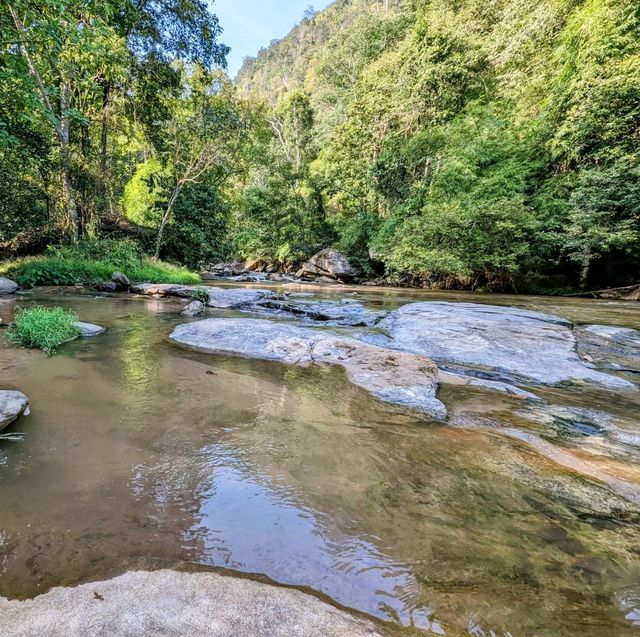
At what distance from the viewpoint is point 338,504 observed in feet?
6.03

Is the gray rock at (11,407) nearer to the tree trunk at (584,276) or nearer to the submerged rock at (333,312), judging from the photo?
the submerged rock at (333,312)

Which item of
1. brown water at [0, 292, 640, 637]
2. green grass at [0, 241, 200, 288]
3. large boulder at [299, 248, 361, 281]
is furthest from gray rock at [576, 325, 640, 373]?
large boulder at [299, 248, 361, 281]

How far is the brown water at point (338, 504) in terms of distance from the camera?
1302 mm

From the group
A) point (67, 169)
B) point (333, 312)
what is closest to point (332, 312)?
point (333, 312)

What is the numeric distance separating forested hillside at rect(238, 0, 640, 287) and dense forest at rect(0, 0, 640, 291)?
83 millimetres

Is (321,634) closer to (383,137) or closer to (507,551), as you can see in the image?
(507,551)

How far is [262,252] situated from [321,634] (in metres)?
28.5

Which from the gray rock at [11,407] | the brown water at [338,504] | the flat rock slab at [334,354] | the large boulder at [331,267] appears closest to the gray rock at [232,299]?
the flat rock slab at [334,354]

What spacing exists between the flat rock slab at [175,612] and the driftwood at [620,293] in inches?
607

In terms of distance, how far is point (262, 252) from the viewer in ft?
93.6

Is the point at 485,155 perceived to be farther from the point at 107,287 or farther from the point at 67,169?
the point at 67,169

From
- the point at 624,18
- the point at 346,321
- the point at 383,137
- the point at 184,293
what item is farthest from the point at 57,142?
the point at 624,18

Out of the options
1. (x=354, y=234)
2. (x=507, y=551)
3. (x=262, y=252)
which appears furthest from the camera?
(x=262, y=252)

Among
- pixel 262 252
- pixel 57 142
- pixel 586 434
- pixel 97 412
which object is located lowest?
pixel 586 434
